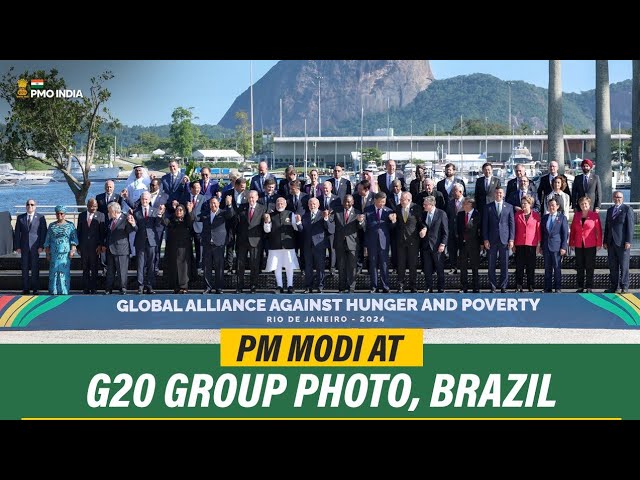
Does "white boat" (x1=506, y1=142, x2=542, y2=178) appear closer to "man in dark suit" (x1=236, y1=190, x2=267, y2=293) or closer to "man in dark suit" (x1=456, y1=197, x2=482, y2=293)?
"man in dark suit" (x1=456, y1=197, x2=482, y2=293)

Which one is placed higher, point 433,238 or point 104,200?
point 104,200

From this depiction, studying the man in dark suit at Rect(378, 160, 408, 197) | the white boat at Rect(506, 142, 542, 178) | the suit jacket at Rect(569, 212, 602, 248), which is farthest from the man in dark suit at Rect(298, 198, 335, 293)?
the white boat at Rect(506, 142, 542, 178)

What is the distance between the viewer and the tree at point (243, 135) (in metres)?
14.3

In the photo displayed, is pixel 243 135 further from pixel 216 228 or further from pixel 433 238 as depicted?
pixel 433 238

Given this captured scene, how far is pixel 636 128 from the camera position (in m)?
17.1

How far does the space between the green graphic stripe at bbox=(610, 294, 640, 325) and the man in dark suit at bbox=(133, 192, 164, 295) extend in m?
5.66

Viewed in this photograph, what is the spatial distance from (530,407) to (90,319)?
467 centimetres

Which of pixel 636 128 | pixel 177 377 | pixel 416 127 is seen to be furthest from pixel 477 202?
pixel 177 377

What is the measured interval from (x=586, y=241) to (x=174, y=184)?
17.5 feet

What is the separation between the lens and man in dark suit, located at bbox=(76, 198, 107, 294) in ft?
44.1

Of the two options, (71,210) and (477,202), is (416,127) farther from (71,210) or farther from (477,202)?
(71,210)

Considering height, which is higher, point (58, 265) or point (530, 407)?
point (58, 265)

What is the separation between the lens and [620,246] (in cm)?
1305

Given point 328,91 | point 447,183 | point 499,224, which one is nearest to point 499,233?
point 499,224
